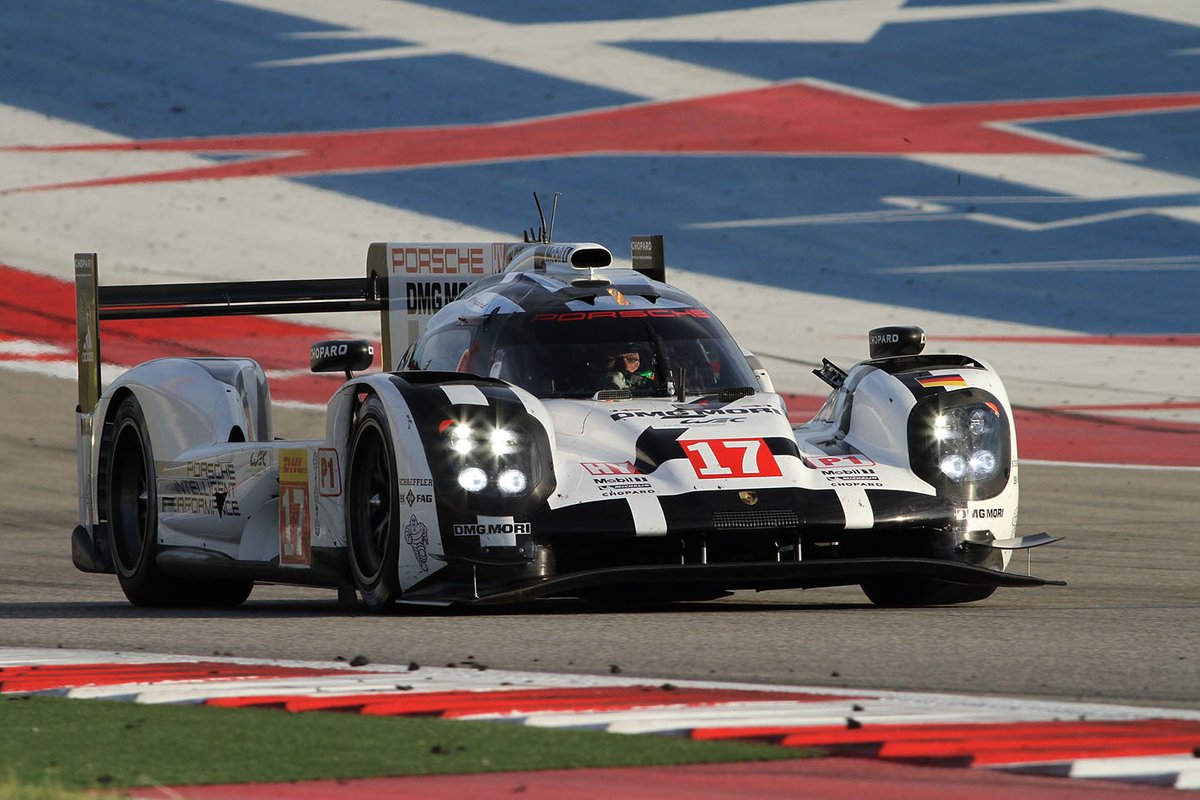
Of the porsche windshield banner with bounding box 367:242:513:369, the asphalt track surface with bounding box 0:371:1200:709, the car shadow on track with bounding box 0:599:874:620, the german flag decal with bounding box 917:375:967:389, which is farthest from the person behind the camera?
the porsche windshield banner with bounding box 367:242:513:369

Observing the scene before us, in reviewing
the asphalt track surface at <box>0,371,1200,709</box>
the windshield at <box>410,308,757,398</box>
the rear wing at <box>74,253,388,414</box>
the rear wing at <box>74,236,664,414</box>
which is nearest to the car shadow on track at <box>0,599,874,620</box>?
the asphalt track surface at <box>0,371,1200,709</box>

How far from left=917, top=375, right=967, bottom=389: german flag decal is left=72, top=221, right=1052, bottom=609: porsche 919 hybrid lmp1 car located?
1cm

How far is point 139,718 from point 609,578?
2.55m

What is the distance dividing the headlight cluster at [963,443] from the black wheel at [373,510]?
215 cm

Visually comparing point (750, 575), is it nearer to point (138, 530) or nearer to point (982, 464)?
point (982, 464)

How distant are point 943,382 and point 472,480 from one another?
7.16 feet

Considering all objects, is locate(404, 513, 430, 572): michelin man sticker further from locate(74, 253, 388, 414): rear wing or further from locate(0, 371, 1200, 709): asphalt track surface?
locate(74, 253, 388, 414): rear wing

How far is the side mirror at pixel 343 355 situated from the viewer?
9117mm

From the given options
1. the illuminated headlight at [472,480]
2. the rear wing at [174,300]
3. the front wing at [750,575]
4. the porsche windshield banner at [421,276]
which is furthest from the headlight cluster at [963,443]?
the rear wing at [174,300]

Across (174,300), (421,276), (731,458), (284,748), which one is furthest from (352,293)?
(284,748)

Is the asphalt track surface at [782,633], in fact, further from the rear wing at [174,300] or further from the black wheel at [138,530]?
the rear wing at [174,300]

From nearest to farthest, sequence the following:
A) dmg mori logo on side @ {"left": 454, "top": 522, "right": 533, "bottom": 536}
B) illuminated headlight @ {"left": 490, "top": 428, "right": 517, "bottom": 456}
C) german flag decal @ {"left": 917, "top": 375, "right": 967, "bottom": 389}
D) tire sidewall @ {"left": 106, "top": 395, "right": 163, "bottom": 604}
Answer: dmg mori logo on side @ {"left": 454, "top": 522, "right": 533, "bottom": 536}
illuminated headlight @ {"left": 490, "top": 428, "right": 517, "bottom": 456}
german flag decal @ {"left": 917, "top": 375, "right": 967, "bottom": 389}
tire sidewall @ {"left": 106, "top": 395, "right": 163, "bottom": 604}

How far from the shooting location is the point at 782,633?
6973mm

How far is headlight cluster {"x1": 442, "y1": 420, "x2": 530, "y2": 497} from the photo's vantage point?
766 cm
